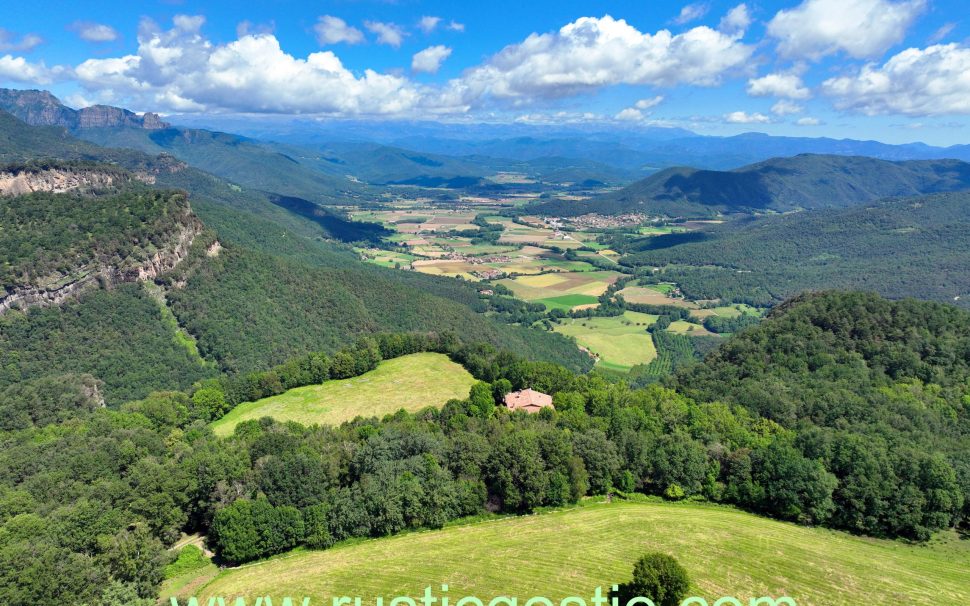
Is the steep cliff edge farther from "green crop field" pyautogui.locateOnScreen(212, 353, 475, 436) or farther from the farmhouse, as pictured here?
the farmhouse

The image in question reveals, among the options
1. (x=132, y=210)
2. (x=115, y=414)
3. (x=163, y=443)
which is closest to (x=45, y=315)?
(x=132, y=210)

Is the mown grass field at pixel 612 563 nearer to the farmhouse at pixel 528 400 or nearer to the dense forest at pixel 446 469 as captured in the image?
the dense forest at pixel 446 469

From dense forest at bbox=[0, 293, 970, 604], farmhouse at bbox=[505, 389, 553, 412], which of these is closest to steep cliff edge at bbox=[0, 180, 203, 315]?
dense forest at bbox=[0, 293, 970, 604]

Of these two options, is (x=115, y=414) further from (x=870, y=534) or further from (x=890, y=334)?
(x=890, y=334)

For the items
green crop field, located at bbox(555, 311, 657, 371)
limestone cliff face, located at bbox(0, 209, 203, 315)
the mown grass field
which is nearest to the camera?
the mown grass field

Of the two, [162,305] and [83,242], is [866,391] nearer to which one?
[162,305]

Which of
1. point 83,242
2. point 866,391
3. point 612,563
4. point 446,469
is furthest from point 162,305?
point 866,391
